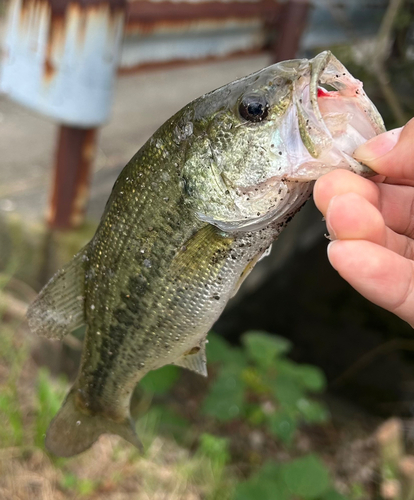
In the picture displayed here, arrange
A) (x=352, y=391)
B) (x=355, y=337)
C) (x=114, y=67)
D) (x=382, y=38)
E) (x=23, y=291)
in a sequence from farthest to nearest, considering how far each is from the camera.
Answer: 1. (x=355, y=337)
2. (x=352, y=391)
3. (x=382, y=38)
4. (x=23, y=291)
5. (x=114, y=67)

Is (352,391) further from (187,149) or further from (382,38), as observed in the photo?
(187,149)

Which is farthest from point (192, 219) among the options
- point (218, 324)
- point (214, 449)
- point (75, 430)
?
point (218, 324)

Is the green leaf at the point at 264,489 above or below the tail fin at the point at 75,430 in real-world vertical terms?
below

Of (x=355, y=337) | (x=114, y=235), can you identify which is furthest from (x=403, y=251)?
(x=355, y=337)

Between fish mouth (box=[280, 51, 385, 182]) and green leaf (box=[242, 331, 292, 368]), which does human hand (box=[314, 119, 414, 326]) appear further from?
green leaf (box=[242, 331, 292, 368])

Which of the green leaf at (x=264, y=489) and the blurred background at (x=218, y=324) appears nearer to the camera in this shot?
the green leaf at (x=264, y=489)

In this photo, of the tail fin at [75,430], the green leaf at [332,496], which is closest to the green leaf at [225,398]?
the green leaf at [332,496]

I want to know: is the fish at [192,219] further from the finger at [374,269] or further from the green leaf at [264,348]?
the green leaf at [264,348]
